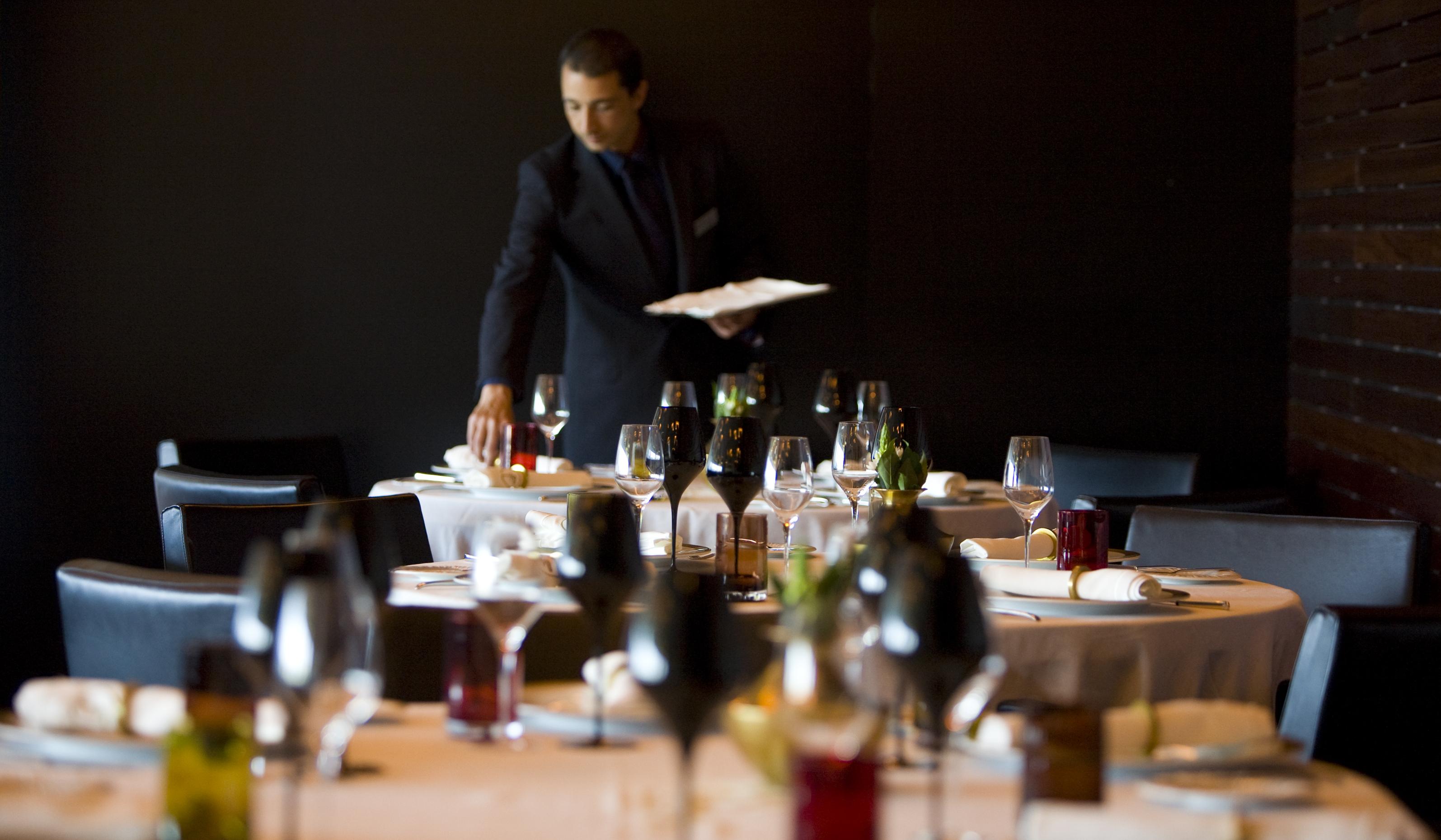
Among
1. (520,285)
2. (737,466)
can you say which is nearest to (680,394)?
(520,285)

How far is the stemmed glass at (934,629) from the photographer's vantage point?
3.43ft

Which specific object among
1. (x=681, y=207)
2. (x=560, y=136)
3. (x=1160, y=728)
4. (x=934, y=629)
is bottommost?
(x=1160, y=728)

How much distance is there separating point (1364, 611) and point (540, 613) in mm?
892

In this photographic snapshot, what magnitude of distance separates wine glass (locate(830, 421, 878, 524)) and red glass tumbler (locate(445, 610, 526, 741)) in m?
0.95

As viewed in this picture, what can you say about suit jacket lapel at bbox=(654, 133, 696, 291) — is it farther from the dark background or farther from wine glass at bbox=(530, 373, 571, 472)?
wine glass at bbox=(530, 373, 571, 472)

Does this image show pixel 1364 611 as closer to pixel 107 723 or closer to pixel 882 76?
pixel 107 723

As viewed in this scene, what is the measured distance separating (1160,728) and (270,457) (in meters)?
3.22

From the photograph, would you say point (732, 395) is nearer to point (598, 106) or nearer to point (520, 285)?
point (520, 285)

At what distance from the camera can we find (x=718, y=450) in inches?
78.3

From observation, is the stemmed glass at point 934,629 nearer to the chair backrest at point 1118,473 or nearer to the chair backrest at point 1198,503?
the chair backrest at point 1198,503

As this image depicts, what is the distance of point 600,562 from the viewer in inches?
49.9

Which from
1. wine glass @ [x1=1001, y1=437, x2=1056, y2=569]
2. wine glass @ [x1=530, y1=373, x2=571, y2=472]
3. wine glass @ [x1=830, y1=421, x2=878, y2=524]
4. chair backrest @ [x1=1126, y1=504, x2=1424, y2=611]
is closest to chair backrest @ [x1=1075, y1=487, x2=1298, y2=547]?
chair backrest @ [x1=1126, y1=504, x2=1424, y2=611]

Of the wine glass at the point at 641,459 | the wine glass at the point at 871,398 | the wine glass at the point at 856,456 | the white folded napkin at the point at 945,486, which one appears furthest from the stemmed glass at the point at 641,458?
the wine glass at the point at 871,398

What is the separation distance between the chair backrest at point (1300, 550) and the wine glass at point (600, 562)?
1.43 meters
